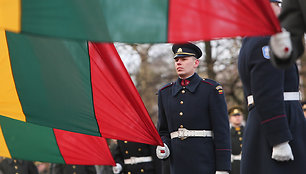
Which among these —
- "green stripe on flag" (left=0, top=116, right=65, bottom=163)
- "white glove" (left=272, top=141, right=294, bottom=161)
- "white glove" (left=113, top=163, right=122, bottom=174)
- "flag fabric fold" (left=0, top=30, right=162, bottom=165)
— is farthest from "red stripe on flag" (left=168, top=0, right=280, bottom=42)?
"white glove" (left=113, top=163, right=122, bottom=174)

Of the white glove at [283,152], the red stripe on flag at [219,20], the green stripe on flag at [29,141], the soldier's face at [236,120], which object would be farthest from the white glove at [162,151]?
the soldier's face at [236,120]

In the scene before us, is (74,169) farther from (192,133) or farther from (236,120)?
(192,133)

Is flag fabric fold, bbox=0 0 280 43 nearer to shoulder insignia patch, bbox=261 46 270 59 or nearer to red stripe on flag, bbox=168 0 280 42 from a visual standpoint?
red stripe on flag, bbox=168 0 280 42

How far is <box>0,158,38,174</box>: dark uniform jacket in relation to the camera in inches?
383

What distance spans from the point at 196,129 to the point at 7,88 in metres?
1.95

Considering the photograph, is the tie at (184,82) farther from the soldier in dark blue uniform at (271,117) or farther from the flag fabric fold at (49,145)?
the soldier in dark blue uniform at (271,117)

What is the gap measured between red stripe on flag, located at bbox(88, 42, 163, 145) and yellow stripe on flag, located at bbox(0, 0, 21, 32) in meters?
1.54

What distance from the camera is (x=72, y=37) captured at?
2.99 m

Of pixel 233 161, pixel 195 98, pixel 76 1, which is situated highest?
pixel 76 1

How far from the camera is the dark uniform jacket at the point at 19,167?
31.9 ft

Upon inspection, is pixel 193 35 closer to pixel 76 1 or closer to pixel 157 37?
pixel 157 37

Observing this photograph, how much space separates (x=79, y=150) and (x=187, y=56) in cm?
155

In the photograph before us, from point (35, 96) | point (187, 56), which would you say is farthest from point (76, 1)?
point (187, 56)

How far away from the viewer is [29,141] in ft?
18.0
